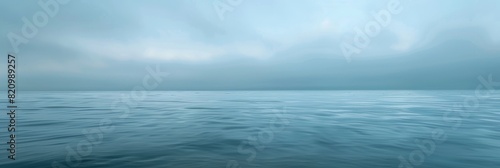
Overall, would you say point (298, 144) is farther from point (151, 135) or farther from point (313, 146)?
point (151, 135)

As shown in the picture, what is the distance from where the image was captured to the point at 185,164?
8.11 metres

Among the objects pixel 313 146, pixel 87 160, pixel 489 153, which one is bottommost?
pixel 489 153

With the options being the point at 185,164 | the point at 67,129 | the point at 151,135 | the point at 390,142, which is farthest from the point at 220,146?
the point at 67,129

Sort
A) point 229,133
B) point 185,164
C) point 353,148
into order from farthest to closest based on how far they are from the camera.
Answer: point 229,133 < point 353,148 < point 185,164

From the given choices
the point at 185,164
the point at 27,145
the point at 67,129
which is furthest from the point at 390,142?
the point at 67,129

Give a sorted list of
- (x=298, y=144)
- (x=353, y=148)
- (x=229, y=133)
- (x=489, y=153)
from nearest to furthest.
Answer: (x=489, y=153) → (x=353, y=148) → (x=298, y=144) → (x=229, y=133)

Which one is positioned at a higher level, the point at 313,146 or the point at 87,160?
the point at 87,160

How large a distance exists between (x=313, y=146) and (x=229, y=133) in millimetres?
5195

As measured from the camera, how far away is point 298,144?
11141 mm

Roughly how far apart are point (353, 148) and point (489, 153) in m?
5.38

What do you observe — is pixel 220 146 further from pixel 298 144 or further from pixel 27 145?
pixel 27 145

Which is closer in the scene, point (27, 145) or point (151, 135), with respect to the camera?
point (27, 145)

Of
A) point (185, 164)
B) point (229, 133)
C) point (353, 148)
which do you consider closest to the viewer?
point (185, 164)

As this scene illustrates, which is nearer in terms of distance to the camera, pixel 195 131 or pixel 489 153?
pixel 489 153
